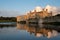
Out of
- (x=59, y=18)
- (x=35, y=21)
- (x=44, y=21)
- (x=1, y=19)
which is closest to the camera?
(x=59, y=18)

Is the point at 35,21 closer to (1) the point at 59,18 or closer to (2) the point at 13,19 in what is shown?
(1) the point at 59,18

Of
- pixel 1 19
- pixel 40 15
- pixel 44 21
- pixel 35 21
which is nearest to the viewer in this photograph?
pixel 44 21

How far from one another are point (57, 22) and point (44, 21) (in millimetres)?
18351

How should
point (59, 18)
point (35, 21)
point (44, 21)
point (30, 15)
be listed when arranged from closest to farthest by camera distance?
point (59, 18)
point (44, 21)
point (35, 21)
point (30, 15)

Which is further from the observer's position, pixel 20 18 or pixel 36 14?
pixel 20 18

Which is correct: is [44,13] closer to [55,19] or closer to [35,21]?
[35,21]

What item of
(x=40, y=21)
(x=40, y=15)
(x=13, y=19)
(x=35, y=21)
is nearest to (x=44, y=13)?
(x=40, y=15)

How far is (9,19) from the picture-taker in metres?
174

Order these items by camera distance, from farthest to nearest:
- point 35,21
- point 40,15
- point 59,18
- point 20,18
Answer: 1. point 20,18
2. point 40,15
3. point 35,21
4. point 59,18

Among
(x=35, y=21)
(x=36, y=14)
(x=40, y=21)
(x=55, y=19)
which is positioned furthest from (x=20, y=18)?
(x=55, y=19)

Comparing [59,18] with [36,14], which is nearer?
[59,18]

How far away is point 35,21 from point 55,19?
32.0 meters

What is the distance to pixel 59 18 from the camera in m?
67.0

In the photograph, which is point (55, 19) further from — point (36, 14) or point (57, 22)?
point (36, 14)
